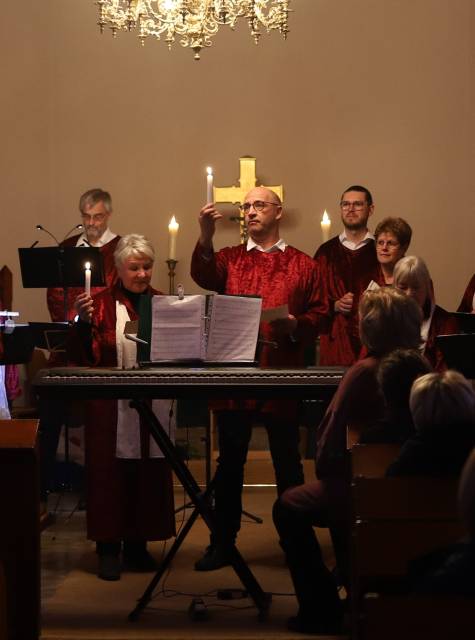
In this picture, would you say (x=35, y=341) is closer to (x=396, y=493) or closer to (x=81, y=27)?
(x=81, y=27)

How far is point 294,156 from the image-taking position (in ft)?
29.8

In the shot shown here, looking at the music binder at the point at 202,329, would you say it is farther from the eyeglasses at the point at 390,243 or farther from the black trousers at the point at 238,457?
the eyeglasses at the point at 390,243

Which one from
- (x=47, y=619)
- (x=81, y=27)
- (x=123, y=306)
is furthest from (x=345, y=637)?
(x=81, y=27)

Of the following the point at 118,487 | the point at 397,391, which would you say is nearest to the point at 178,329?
the point at 118,487

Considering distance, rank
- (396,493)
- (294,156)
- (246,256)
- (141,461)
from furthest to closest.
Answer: (294,156), (246,256), (141,461), (396,493)

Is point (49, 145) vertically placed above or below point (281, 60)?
below

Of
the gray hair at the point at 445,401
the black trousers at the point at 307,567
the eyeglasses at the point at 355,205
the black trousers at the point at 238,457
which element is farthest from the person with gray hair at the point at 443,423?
the eyeglasses at the point at 355,205

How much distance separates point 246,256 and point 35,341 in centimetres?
152

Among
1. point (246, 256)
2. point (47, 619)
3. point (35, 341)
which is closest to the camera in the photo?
point (47, 619)

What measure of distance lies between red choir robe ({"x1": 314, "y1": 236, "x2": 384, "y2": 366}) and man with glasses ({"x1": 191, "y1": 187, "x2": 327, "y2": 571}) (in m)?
1.28

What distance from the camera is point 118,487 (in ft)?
18.4

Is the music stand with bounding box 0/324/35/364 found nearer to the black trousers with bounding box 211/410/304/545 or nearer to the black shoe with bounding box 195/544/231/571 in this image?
the black trousers with bounding box 211/410/304/545

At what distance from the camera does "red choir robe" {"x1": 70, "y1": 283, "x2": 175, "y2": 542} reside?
18.2ft

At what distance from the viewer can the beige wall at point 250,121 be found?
9.03 m
